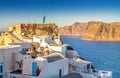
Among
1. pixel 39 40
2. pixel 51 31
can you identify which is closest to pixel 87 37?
pixel 51 31

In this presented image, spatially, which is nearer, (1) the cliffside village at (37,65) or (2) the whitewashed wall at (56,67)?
(1) the cliffside village at (37,65)

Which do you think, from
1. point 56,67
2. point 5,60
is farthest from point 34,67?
point 56,67

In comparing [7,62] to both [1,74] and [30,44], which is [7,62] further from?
[30,44]

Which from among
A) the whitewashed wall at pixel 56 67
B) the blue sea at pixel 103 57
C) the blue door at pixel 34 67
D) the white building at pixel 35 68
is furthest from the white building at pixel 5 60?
the blue sea at pixel 103 57

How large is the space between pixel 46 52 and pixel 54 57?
51.3 inches

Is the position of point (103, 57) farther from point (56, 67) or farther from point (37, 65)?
point (37, 65)

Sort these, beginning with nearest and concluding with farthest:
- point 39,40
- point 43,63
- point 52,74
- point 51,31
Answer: point 43,63 → point 52,74 → point 39,40 → point 51,31

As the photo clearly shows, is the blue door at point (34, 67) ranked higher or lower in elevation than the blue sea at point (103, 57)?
higher

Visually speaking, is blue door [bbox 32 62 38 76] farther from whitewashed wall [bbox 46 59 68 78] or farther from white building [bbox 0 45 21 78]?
white building [bbox 0 45 21 78]

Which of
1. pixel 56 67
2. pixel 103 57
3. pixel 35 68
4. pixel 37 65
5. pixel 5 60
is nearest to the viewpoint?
pixel 35 68

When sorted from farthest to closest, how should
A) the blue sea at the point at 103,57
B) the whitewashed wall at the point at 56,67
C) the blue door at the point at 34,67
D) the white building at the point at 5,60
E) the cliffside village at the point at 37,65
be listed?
the blue sea at the point at 103,57
the whitewashed wall at the point at 56,67
the white building at the point at 5,60
the cliffside village at the point at 37,65
the blue door at the point at 34,67

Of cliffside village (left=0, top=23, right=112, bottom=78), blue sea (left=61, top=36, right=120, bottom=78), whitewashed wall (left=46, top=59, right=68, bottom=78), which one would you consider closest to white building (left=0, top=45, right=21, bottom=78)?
cliffside village (left=0, top=23, right=112, bottom=78)

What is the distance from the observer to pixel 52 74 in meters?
11.8

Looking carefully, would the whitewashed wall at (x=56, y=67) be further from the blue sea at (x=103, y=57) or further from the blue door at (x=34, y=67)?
the blue sea at (x=103, y=57)
